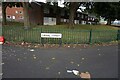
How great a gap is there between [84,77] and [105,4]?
2751cm

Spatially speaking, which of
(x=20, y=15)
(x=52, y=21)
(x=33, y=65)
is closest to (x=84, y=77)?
(x=33, y=65)

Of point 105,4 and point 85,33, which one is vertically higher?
point 105,4

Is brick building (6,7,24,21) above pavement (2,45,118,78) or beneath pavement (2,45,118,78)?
above

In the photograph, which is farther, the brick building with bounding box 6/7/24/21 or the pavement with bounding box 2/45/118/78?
the brick building with bounding box 6/7/24/21

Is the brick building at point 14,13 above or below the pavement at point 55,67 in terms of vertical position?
above

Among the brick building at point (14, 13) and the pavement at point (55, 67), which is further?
the brick building at point (14, 13)

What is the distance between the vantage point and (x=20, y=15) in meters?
67.4

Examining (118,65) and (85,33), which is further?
(85,33)

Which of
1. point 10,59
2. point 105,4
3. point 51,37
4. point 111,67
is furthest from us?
point 105,4

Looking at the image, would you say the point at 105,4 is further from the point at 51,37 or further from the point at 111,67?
the point at 111,67

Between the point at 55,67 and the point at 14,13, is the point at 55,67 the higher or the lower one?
the lower one

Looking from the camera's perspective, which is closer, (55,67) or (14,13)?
(55,67)

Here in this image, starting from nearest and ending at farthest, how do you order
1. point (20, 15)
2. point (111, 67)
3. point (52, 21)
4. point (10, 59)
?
1. point (111, 67)
2. point (10, 59)
3. point (52, 21)
4. point (20, 15)

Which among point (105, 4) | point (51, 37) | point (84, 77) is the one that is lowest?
point (84, 77)
